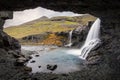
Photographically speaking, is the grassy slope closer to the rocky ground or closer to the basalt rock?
the basalt rock

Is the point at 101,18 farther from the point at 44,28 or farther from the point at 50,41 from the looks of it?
the point at 44,28

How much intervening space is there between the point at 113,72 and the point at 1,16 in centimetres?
2176

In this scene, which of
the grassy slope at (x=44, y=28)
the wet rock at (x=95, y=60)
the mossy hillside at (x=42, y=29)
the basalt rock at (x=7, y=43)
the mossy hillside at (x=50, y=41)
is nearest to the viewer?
the wet rock at (x=95, y=60)

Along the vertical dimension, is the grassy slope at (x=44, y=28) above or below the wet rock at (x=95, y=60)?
below

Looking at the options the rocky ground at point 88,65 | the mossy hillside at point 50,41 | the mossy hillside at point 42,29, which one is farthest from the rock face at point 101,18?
the mossy hillside at point 42,29

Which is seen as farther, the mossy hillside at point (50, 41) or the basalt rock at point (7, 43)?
the mossy hillside at point (50, 41)

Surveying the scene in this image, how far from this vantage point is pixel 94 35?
59.1 meters

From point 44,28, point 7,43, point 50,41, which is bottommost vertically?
point 44,28

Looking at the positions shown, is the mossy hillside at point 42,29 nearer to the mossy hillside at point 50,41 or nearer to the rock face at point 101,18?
the mossy hillside at point 50,41

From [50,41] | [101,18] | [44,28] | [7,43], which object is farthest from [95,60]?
[44,28]

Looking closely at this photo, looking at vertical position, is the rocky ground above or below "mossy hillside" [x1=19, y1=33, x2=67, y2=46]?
above

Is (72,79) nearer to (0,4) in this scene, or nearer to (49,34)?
(0,4)

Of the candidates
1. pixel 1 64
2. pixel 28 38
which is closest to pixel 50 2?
pixel 1 64

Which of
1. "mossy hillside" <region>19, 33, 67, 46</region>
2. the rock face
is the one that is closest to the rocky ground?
the rock face
